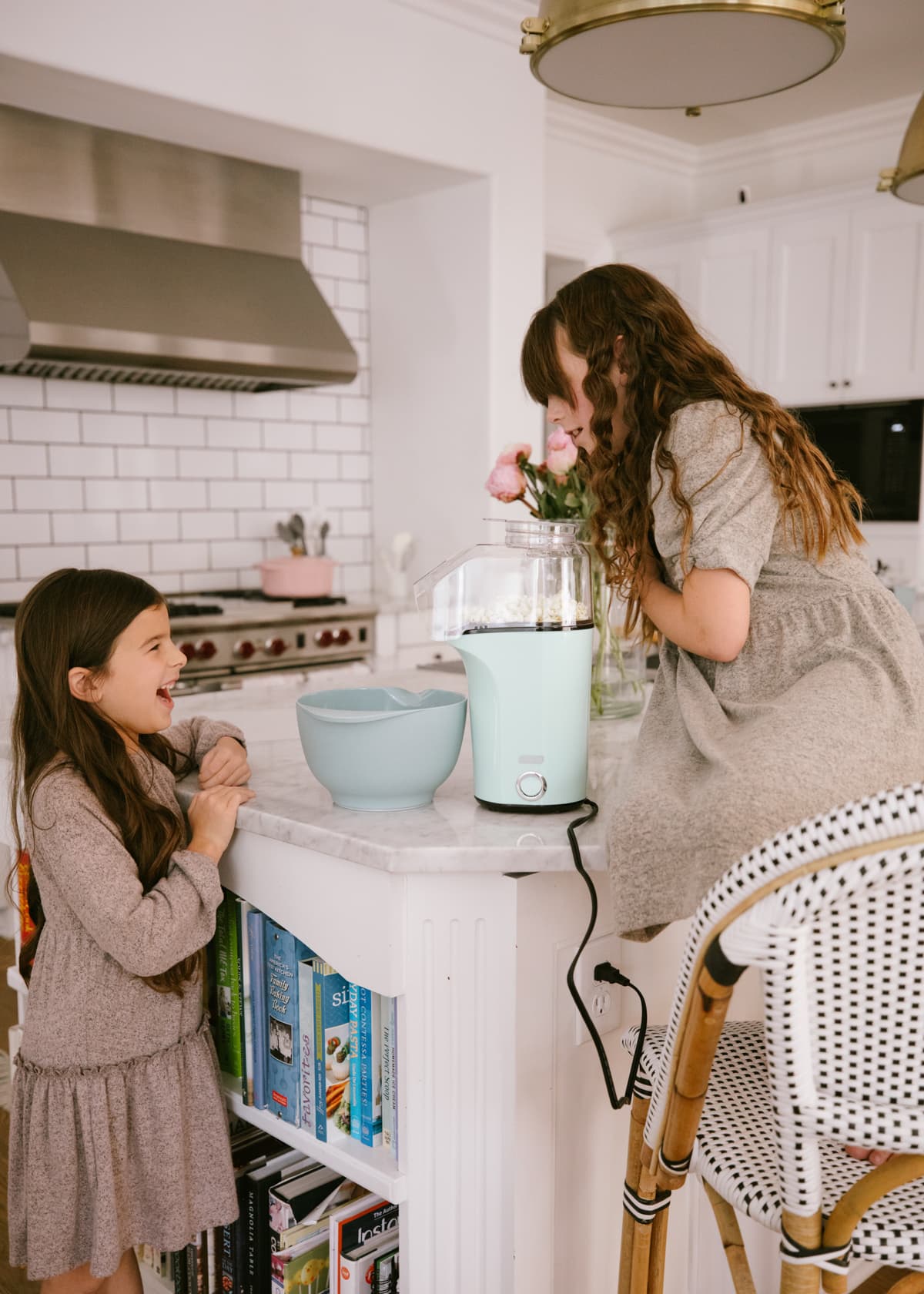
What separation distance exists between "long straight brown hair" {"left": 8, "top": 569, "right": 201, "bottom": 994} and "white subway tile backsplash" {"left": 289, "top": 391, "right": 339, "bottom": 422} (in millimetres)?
3207

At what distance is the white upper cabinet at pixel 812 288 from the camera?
4.61m

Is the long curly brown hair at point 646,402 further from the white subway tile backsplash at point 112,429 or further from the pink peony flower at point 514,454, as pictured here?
the white subway tile backsplash at point 112,429

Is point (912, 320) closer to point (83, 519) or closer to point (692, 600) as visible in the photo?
point (83, 519)

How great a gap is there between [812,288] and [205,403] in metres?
2.62

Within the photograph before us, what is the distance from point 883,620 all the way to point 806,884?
56cm

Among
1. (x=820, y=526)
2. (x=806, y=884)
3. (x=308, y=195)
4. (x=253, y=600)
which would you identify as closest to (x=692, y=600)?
(x=820, y=526)

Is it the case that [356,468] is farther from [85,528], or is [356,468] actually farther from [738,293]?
[738,293]

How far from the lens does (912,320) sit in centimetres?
460

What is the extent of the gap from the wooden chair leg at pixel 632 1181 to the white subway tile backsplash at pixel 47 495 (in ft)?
10.2

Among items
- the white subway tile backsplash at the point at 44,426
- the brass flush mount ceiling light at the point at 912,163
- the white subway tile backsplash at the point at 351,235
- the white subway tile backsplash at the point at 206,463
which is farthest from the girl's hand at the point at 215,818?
the white subway tile backsplash at the point at 351,235

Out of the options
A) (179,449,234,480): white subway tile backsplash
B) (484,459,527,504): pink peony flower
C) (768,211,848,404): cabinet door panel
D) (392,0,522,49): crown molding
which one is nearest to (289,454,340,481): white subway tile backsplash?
(179,449,234,480): white subway tile backsplash

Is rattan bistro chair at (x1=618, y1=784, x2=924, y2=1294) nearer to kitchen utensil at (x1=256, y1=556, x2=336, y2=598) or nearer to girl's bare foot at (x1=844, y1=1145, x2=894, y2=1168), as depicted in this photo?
Result: girl's bare foot at (x1=844, y1=1145, x2=894, y2=1168)

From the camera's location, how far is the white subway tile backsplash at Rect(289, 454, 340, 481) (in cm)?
455

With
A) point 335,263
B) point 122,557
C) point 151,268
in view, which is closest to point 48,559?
point 122,557
